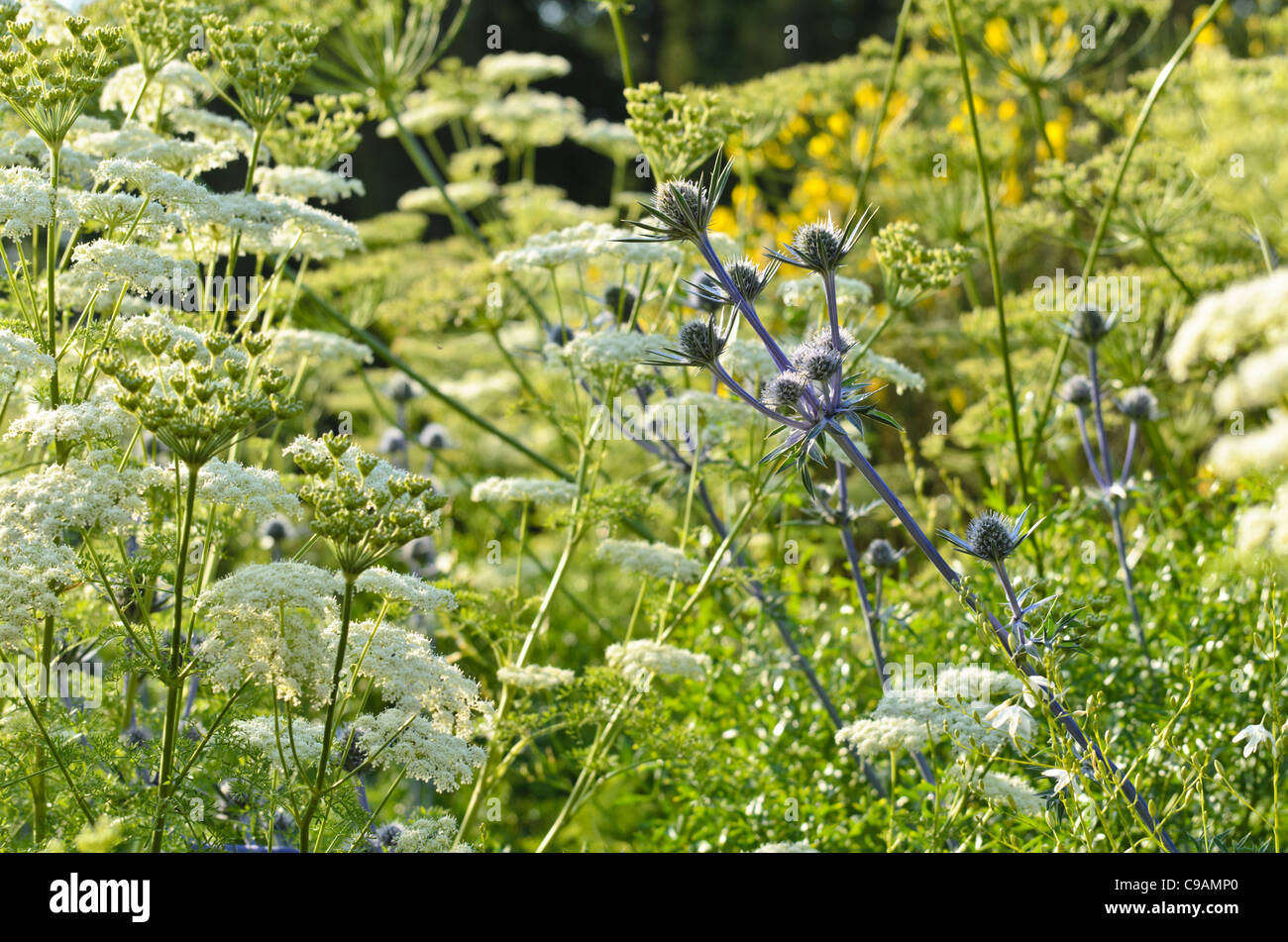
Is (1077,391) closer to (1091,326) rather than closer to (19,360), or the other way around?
(1091,326)

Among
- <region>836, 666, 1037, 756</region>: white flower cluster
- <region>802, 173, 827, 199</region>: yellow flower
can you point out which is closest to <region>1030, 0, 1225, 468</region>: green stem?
<region>836, 666, 1037, 756</region>: white flower cluster

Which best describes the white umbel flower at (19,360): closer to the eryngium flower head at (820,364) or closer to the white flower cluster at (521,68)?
the eryngium flower head at (820,364)

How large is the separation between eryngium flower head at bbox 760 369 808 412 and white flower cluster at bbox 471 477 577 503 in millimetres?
1579

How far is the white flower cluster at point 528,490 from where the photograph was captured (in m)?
4.18

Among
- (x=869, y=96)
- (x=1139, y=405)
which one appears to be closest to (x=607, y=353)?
(x=1139, y=405)

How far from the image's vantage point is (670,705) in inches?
185

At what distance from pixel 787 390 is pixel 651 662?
1.22 metres

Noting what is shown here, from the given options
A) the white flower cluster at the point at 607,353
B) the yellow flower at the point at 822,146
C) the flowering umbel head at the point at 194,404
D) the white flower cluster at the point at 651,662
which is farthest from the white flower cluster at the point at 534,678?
the yellow flower at the point at 822,146

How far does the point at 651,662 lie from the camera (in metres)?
3.54

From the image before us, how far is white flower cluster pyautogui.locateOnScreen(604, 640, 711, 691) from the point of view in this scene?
3.54 m

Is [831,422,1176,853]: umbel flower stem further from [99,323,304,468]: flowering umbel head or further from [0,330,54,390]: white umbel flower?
[0,330,54,390]: white umbel flower

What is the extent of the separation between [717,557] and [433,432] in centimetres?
387

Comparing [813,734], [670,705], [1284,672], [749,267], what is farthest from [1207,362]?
[749,267]
